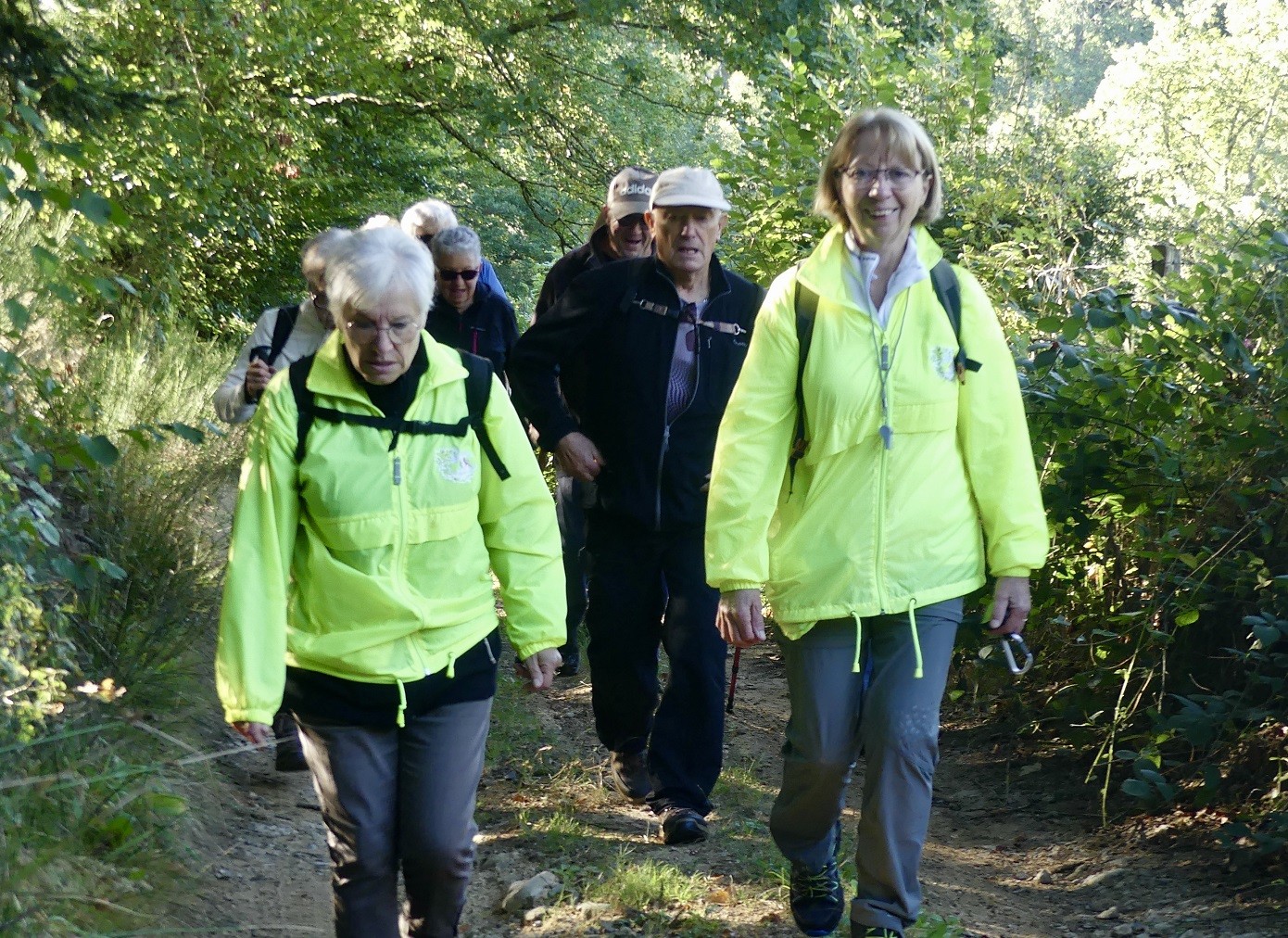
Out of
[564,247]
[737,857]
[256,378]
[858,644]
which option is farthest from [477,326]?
[564,247]

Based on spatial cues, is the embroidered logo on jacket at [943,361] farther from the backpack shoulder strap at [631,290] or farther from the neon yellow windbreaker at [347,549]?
the backpack shoulder strap at [631,290]

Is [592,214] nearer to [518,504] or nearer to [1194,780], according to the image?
[1194,780]

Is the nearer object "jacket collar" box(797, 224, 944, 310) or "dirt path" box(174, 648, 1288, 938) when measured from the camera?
"jacket collar" box(797, 224, 944, 310)

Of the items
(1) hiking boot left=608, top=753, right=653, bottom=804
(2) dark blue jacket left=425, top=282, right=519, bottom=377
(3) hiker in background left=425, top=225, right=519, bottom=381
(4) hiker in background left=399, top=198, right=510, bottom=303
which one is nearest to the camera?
(1) hiking boot left=608, top=753, right=653, bottom=804

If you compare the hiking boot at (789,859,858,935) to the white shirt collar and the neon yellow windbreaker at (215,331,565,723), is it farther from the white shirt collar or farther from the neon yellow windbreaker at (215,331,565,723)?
the white shirt collar

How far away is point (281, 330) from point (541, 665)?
3080 mm

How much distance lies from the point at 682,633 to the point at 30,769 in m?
2.22

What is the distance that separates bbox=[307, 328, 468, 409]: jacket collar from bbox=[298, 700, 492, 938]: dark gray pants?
768mm

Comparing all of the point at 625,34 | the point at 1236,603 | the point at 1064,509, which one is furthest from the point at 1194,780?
the point at 625,34

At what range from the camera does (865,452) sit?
154 inches

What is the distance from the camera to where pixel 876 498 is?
3.87 m

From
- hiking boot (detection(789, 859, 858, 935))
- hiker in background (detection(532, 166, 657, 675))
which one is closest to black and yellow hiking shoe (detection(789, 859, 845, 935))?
hiking boot (detection(789, 859, 858, 935))

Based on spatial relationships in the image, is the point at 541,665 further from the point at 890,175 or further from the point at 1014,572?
the point at 890,175

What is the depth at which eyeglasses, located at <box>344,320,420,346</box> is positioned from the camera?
3.39 metres
